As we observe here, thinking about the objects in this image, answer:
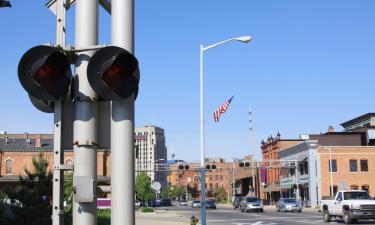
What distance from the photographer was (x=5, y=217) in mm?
21156

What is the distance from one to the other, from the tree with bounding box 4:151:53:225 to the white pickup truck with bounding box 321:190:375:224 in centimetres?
1740

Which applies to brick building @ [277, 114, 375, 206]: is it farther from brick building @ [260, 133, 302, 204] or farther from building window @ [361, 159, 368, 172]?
brick building @ [260, 133, 302, 204]

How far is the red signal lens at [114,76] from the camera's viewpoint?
4.32 m

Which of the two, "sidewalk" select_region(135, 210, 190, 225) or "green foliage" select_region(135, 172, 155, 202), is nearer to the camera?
"sidewalk" select_region(135, 210, 190, 225)

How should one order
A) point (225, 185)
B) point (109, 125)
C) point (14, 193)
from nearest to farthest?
point (109, 125), point (14, 193), point (225, 185)

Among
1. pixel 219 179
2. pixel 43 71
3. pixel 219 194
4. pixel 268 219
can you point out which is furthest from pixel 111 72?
pixel 219 179

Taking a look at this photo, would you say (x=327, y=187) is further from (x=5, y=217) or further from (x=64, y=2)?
(x=64, y=2)

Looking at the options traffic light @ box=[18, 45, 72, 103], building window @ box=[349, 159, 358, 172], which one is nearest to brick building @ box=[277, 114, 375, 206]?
building window @ box=[349, 159, 358, 172]

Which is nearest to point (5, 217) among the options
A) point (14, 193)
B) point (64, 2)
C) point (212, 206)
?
point (14, 193)

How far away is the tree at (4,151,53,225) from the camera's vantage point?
21.4 metres

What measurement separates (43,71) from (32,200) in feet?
61.2

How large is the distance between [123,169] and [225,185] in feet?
613

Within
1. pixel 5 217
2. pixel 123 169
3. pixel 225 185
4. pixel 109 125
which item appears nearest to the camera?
pixel 123 169

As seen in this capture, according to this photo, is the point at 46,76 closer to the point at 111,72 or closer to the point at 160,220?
the point at 111,72
